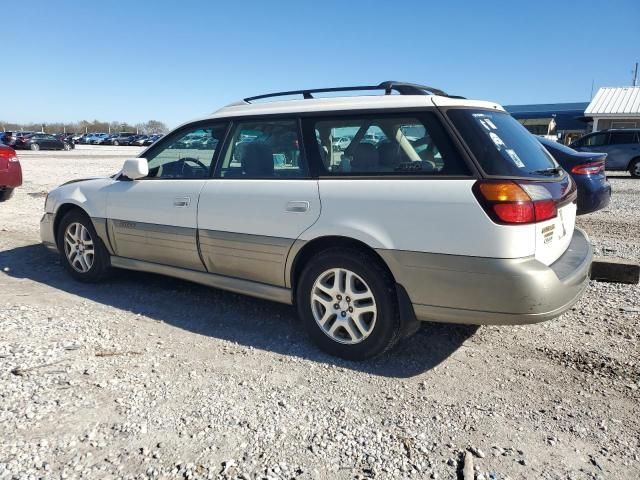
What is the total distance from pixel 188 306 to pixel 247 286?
36.3 inches

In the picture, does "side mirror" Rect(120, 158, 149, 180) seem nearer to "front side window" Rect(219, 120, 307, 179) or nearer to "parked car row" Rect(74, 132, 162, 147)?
"front side window" Rect(219, 120, 307, 179)

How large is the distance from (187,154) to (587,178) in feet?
19.7

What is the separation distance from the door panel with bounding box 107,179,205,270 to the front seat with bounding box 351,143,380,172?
1.43 metres

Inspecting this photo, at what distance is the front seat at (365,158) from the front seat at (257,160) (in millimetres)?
713

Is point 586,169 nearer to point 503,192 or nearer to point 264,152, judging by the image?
point 503,192

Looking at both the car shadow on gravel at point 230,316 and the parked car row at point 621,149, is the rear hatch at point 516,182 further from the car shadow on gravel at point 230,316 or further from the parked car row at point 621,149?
the parked car row at point 621,149

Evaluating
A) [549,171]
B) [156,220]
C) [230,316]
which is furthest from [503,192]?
[156,220]

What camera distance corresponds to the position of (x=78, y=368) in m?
3.40

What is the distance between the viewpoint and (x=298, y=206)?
364cm

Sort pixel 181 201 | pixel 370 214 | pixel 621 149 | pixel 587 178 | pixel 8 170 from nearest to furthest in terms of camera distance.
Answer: pixel 370 214 < pixel 181 201 < pixel 587 178 < pixel 8 170 < pixel 621 149

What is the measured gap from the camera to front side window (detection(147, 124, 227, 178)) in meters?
4.35

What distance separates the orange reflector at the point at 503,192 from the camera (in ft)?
9.71

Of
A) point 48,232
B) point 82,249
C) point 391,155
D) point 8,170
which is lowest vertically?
point 82,249

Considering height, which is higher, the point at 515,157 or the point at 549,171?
the point at 515,157
